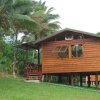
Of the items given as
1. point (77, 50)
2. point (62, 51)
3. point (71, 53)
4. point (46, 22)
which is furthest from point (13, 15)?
point (46, 22)

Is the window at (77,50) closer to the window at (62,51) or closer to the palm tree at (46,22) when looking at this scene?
the window at (62,51)

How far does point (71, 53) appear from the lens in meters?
26.7

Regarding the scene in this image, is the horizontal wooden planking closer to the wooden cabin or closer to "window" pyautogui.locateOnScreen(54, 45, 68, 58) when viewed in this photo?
the wooden cabin

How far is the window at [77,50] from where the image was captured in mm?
26422

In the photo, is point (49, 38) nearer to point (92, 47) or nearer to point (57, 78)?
point (92, 47)

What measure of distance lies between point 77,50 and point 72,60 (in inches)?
33.0

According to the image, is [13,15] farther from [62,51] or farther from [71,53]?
[71,53]

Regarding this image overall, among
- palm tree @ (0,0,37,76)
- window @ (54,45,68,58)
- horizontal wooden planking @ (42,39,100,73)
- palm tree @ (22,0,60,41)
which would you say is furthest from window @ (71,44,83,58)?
palm tree @ (22,0,60,41)

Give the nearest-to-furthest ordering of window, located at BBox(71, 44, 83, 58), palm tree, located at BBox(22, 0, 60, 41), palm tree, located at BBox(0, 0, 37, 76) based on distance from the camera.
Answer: palm tree, located at BBox(0, 0, 37, 76), window, located at BBox(71, 44, 83, 58), palm tree, located at BBox(22, 0, 60, 41)

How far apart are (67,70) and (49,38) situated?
2.88m

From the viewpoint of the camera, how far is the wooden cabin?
2608cm

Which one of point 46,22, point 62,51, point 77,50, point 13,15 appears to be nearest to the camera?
point 13,15

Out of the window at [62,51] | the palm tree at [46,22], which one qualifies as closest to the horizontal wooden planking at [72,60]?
the window at [62,51]

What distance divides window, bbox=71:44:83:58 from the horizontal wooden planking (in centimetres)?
26
